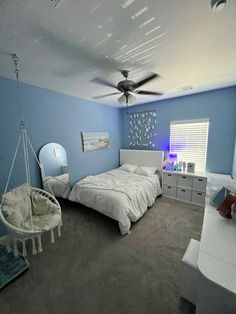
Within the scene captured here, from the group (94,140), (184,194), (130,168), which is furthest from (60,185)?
(184,194)

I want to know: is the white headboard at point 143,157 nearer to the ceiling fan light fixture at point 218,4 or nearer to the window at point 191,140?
the window at point 191,140

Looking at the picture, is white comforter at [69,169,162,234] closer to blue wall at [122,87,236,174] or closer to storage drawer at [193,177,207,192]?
storage drawer at [193,177,207,192]

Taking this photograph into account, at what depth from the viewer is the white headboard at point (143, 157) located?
3912mm

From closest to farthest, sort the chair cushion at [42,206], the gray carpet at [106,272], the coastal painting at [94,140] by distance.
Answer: the gray carpet at [106,272] < the chair cushion at [42,206] < the coastal painting at [94,140]

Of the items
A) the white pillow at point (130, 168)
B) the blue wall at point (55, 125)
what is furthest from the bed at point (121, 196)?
the blue wall at point (55, 125)

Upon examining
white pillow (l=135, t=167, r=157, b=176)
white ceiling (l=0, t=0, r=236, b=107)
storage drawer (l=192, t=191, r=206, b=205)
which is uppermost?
white ceiling (l=0, t=0, r=236, b=107)

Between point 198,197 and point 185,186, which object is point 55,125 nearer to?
point 185,186

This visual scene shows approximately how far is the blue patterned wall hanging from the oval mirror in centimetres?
234

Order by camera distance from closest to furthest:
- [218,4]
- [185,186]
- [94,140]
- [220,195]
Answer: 1. [218,4]
2. [220,195]
3. [185,186]
4. [94,140]

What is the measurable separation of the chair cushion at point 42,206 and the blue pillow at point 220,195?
7.19ft

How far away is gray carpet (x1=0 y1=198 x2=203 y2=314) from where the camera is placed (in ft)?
4.50

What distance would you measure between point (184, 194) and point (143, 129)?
86.3 inches

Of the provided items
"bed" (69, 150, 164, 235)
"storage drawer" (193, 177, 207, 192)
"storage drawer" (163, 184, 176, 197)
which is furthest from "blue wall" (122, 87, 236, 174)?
"bed" (69, 150, 164, 235)

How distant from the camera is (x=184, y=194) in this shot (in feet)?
11.0
